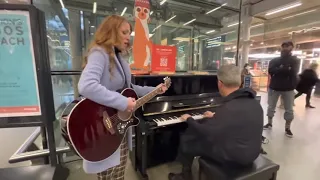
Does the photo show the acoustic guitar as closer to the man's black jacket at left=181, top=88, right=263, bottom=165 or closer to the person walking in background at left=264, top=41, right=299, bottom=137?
the man's black jacket at left=181, top=88, right=263, bottom=165

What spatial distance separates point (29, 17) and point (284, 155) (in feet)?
11.0

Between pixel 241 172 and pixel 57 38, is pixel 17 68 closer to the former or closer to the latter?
pixel 57 38

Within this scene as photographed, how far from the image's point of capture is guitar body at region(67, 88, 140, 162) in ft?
3.35

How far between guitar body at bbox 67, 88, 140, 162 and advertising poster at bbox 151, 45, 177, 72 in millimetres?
816

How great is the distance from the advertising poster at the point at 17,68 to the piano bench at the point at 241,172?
1.36m

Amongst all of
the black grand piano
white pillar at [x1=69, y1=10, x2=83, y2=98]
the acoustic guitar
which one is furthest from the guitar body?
white pillar at [x1=69, y1=10, x2=83, y2=98]

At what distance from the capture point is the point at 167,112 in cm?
182

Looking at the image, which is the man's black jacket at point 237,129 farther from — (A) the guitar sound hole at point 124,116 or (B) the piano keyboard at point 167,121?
(A) the guitar sound hole at point 124,116

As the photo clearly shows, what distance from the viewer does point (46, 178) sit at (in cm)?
127

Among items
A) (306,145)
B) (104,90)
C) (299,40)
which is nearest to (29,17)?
(104,90)

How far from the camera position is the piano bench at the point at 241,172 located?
1223 mm

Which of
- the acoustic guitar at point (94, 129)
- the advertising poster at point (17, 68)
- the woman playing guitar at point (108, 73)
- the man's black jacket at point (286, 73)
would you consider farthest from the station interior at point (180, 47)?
the man's black jacket at point (286, 73)

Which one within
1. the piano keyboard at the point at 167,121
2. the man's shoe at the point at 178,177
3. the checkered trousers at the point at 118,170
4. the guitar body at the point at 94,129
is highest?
the guitar body at the point at 94,129

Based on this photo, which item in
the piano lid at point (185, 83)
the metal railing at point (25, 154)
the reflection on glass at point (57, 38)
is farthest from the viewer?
the reflection on glass at point (57, 38)
